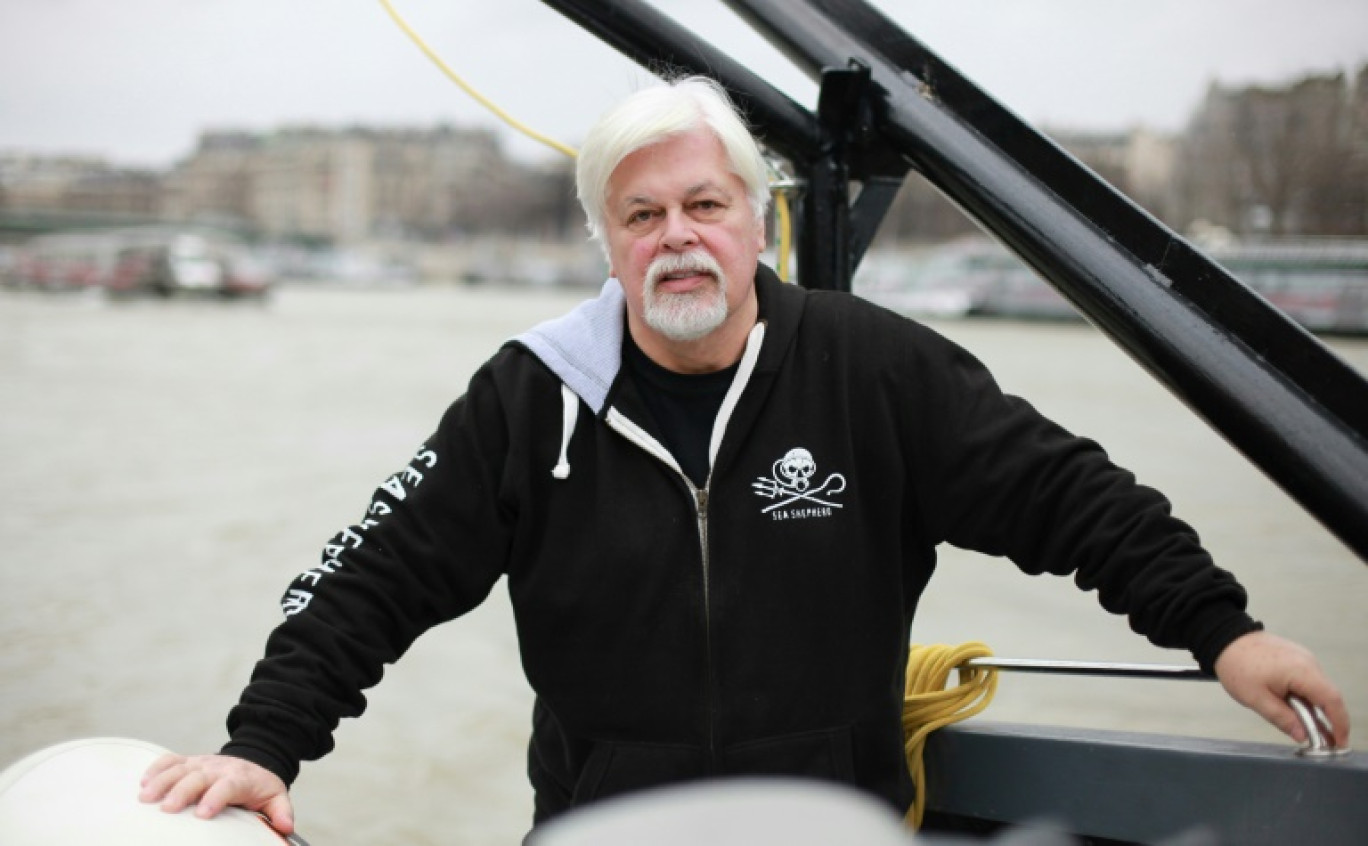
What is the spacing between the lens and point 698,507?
187 cm

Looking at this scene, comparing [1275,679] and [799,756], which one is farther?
[799,756]

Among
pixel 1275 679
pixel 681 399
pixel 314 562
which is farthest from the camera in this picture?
pixel 314 562

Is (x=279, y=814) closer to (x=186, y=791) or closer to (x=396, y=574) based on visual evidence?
(x=186, y=791)

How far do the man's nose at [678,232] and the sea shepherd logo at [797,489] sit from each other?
0.34m

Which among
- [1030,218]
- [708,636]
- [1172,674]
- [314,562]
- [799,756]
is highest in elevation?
[1030,218]

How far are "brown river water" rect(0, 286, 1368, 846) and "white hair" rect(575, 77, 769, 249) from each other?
0.87 meters

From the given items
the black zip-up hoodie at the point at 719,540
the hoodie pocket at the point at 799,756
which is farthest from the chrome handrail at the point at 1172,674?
the hoodie pocket at the point at 799,756

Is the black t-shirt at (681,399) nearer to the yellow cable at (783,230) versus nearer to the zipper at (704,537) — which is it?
the zipper at (704,537)

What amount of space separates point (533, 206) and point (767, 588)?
96874mm

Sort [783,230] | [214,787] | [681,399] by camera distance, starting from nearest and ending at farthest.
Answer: [214,787] → [681,399] → [783,230]

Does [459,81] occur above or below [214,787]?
above

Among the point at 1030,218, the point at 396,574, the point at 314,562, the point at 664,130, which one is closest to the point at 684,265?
the point at 664,130

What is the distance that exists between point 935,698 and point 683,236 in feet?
2.77

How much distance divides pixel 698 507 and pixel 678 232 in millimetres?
405
